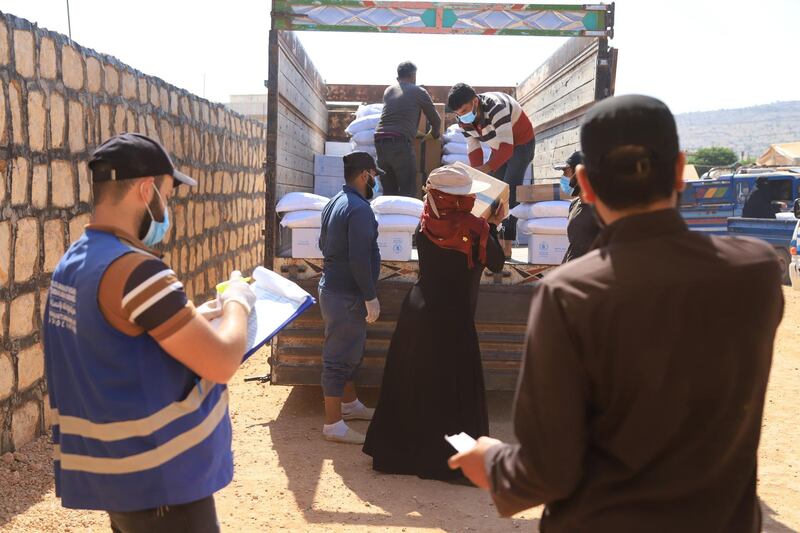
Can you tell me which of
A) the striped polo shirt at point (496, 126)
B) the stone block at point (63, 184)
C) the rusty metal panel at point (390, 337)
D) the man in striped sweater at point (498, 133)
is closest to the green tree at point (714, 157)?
the man in striped sweater at point (498, 133)

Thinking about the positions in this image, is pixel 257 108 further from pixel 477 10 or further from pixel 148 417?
pixel 148 417

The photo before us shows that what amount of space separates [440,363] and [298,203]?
1.75 m

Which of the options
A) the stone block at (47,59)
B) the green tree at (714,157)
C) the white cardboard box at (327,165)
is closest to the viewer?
the stone block at (47,59)

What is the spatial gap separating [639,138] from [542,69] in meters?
6.77

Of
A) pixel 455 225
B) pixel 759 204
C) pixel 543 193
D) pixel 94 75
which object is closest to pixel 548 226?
pixel 543 193

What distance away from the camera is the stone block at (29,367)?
4684 millimetres

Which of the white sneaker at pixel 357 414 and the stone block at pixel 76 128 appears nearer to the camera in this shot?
the stone block at pixel 76 128

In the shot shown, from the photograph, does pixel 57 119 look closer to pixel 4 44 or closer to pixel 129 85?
pixel 4 44

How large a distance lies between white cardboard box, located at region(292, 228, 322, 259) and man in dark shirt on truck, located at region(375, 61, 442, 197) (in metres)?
1.40

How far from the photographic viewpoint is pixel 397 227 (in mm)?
5676

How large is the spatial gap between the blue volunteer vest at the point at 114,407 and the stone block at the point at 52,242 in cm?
324

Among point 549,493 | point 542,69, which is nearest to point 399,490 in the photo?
point 549,493

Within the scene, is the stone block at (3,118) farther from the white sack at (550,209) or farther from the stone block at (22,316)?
the white sack at (550,209)

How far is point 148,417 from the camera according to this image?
188cm
